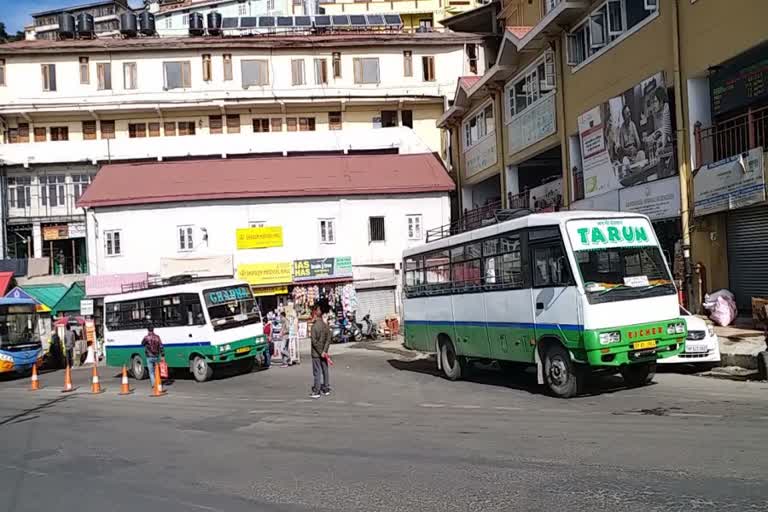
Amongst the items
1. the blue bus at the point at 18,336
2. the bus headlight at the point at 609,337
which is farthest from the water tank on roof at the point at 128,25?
the bus headlight at the point at 609,337

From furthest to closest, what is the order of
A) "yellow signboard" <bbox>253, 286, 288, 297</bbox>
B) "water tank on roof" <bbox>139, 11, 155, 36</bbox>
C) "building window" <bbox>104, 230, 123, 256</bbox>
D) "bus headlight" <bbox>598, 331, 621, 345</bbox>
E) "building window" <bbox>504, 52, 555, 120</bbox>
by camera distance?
"water tank on roof" <bbox>139, 11, 155, 36</bbox> < "building window" <bbox>104, 230, 123, 256</bbox> < "yellow signboard" <bbox>253, 286, 288, 297</bbox> < "building window" <bbox>504, 52, 555, 120</bbox> < "bus headlight" <bbox>598, 331, 621, 345</bbox>

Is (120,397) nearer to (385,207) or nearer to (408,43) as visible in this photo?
(385,207)

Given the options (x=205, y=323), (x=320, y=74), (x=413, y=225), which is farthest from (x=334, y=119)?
(x=205, y=323)

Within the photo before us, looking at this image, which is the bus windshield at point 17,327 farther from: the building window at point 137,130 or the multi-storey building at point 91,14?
the multi-storey building at point 91,14

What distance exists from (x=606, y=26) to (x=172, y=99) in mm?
29765

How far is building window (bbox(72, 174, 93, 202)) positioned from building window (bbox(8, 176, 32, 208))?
259cm

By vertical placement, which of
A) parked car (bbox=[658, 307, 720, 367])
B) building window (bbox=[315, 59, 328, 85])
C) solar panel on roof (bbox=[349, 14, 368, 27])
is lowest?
parked car (bbox=[658, 307, 720, 367])

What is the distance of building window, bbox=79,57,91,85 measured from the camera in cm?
4538

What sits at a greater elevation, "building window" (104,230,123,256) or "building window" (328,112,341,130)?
"building window" (328,112,341,130)

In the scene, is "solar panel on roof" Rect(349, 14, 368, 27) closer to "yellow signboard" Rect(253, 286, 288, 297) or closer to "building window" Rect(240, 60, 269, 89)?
"building window" Rect(240, 60, 269, 89)

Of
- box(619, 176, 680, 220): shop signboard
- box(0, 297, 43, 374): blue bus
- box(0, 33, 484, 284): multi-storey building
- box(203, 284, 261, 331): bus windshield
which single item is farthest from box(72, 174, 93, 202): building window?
box(619, 176, 680, 220): shop signboard

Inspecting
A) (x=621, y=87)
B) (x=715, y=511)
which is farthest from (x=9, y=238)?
(x=715, y=511)

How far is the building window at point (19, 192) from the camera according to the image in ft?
146

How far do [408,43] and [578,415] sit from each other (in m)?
37.9
